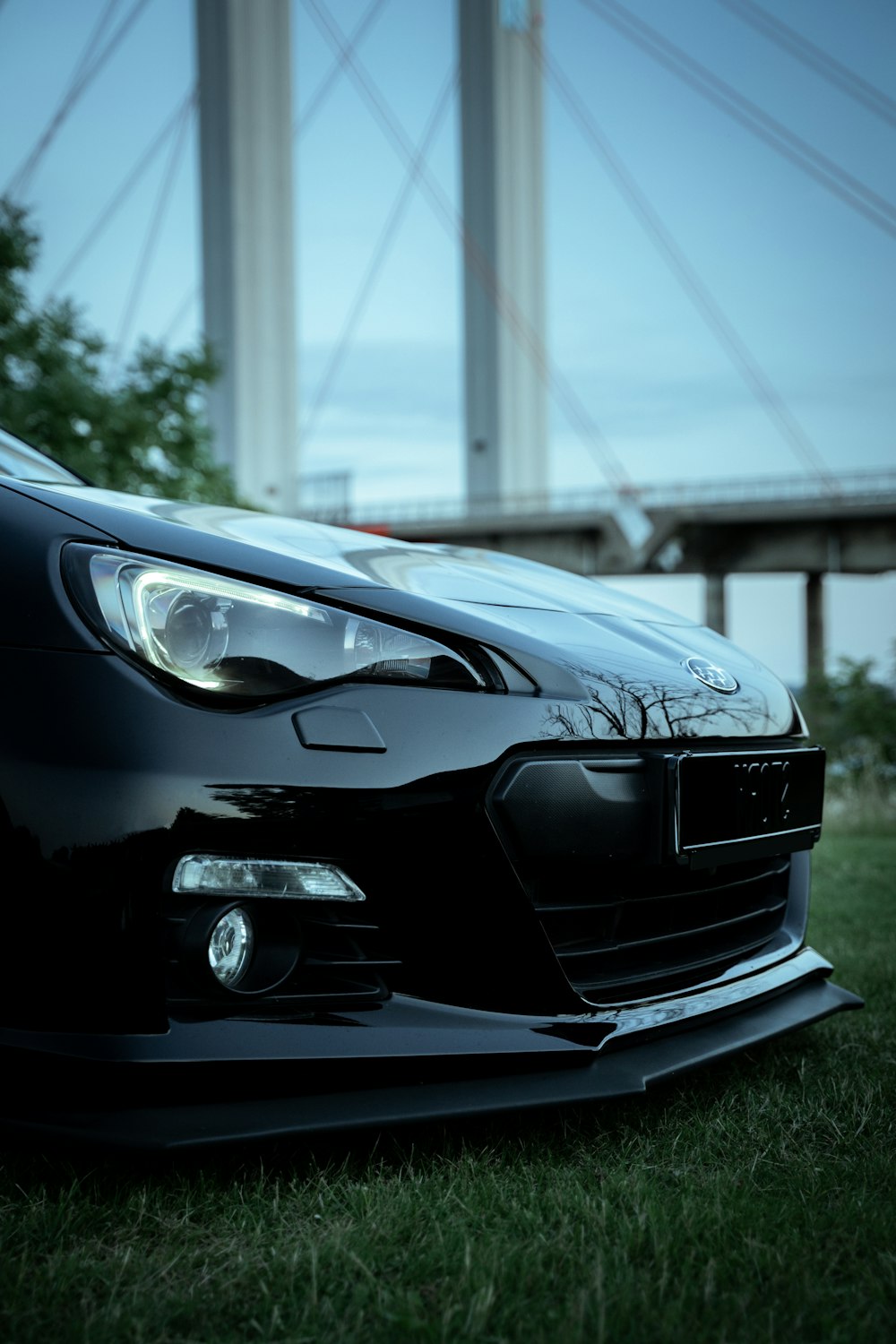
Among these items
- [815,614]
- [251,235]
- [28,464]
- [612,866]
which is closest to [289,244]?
[251,235]

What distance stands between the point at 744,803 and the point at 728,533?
1294 inches

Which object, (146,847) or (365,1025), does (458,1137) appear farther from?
(146,847)

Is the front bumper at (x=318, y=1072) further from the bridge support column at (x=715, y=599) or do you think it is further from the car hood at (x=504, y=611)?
the bridge support column at (x=715, y=599)

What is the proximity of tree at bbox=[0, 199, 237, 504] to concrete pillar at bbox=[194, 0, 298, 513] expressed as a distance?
6.51 m

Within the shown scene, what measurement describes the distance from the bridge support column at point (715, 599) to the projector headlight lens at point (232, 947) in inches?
1270

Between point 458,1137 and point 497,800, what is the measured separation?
1.81 feet

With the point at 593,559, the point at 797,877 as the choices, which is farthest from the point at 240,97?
the point at 797,877

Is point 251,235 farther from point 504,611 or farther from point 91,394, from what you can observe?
point 504,611

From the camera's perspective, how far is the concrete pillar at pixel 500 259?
29281 mm

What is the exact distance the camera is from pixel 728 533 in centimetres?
3344

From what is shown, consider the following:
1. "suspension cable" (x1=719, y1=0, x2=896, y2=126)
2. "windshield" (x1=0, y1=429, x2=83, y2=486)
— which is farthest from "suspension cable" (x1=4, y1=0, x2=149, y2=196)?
"windshield" (x1=0, y1=429, x2=83, y2=486)

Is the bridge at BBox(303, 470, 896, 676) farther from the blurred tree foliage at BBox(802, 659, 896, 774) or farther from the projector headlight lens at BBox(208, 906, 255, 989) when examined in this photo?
the projector headlight lens at BBox(208, 906, 255, 989)

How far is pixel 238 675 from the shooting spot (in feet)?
4.95

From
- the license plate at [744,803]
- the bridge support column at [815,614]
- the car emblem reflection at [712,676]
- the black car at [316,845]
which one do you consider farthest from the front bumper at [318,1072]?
the bridge support column at [815,614]
